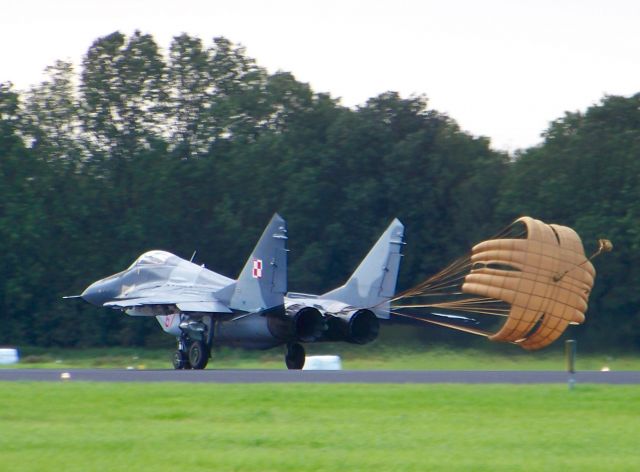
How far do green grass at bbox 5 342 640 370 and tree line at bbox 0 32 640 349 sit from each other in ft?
27.0

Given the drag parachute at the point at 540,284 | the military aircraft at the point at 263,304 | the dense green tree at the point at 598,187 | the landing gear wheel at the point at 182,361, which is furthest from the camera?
the dense green tree at the point at 598,187

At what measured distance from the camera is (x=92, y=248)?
145 ft

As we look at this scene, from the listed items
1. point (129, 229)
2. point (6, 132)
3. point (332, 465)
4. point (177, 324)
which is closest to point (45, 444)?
point (332, 465)

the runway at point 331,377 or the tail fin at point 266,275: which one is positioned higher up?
the tail fin at point 266,275

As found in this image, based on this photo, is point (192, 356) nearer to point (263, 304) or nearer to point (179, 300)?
point (179, 300)


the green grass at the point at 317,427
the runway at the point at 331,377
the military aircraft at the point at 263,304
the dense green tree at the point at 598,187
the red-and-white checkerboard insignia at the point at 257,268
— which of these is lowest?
the green grass at the point at 317,427

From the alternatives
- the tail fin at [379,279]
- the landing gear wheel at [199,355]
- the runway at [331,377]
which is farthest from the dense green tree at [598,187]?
the runway at [331,377]

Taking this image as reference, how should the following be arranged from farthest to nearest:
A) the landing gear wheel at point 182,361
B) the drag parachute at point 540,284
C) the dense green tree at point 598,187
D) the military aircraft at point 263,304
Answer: the dense green tree at point 598,187 → the landing gear wheel at point 182,361 → the military aircraft at point 263,304 → the drag parachute at point 540,284

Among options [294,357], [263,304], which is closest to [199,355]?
[263,304]

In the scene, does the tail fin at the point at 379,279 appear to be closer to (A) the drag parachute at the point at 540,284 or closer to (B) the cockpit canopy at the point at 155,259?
(B) the cockpit canopy at the point at 155,259

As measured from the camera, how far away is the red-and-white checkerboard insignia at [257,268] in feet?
78.8

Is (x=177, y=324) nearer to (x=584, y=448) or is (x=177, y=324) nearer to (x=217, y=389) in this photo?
(x=217, y=389)

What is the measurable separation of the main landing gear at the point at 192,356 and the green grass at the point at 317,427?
7759 millimetres

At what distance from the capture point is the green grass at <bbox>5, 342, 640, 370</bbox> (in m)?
27.7
